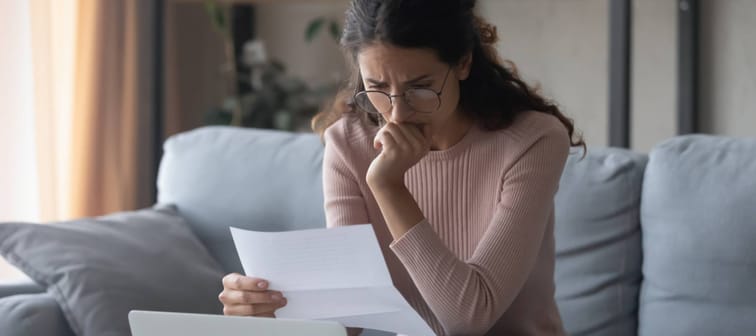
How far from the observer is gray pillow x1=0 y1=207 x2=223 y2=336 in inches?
67.0

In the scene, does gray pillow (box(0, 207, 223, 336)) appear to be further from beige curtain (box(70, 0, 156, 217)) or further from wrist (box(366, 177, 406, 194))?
beige curtain (box(70, 0, 156, 217))

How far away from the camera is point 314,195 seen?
205cm

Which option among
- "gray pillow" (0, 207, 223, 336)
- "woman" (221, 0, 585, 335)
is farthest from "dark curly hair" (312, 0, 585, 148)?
"gray pillow" (0, 207, 223, 336)

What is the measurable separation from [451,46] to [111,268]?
31.2 inches

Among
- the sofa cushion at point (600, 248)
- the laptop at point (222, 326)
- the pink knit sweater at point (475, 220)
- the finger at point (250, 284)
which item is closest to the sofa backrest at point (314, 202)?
the sofa cushion at point (600, 248)

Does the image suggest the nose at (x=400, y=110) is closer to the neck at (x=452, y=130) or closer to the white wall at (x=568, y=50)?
the neck at (x=452, y=130)

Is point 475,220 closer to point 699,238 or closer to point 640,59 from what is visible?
point 699,238

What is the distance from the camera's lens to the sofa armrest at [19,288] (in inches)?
71.4

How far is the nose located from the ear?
0.11 metres

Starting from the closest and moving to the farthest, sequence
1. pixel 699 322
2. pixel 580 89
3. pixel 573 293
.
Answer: pixel 699 322
pixel 573 293
pixel 580 89

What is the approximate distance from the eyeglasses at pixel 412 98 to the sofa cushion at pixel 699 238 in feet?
1.95

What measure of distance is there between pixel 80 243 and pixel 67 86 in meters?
0.98

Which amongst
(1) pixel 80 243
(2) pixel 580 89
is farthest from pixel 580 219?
(2) pixel 580 89

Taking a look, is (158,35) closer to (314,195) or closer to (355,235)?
(314,195)
